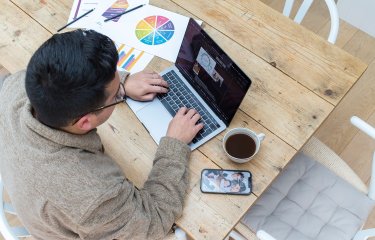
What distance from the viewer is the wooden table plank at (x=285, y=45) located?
1.30 metres

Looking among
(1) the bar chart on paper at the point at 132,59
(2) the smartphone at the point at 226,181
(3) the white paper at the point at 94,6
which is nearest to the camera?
(2) the smartphone at the point at 226,181

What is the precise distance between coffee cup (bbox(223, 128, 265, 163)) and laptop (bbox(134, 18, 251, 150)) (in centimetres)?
5

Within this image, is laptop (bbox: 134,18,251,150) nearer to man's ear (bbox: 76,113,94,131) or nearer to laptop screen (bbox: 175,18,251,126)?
laptop screen (bbox: 175,18,251,126)

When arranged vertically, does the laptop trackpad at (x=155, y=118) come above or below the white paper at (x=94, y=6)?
below

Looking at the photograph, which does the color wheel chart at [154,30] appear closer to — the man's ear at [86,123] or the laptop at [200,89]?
the laptop at [200,89]

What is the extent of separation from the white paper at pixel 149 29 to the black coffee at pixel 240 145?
36 centimetres

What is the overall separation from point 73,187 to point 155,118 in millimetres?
394

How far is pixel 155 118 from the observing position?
1253mm

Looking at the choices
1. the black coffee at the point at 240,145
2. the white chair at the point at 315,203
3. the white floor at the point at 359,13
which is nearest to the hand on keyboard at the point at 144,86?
the black coffee at the point at 240,145

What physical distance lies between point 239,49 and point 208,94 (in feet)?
0.75

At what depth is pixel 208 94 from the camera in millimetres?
1252

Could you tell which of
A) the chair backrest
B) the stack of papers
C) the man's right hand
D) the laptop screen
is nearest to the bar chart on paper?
the stack of papers

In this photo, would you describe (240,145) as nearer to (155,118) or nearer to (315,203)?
(155,118)

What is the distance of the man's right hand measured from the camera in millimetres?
1175
